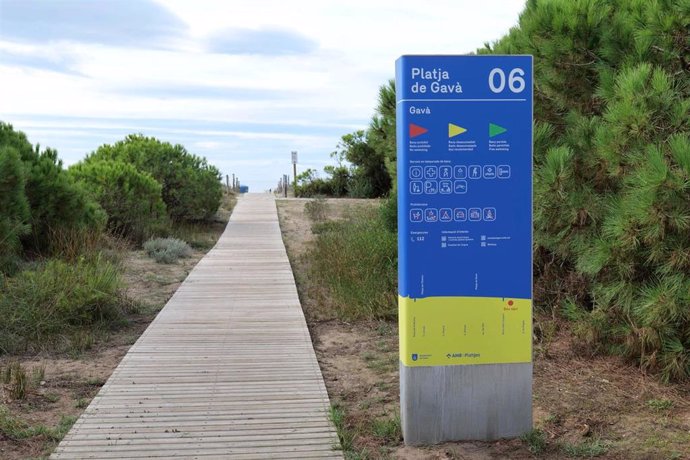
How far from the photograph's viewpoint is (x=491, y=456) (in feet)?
14.2

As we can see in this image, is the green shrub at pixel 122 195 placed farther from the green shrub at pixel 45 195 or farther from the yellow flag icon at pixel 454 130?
the yellow flag icon at pixel 454 130

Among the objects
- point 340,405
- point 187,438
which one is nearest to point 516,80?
point 340,405

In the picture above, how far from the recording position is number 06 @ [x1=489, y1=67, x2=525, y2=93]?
4238 millimetres

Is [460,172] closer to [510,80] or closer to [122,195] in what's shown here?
[510,80]

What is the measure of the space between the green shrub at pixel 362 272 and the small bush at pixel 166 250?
2.72 meters

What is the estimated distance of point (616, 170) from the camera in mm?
5734

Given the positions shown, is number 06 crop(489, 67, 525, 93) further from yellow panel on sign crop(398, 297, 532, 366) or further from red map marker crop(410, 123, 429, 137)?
yellow panel on sign crop(398, 297, 532, 366)

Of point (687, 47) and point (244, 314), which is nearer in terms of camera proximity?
point (687, 47)

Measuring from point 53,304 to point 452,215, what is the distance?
4997 millimetres

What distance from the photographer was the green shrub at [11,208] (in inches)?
397

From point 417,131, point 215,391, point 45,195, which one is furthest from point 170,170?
point 417,131

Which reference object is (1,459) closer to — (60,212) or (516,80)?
(516,80)

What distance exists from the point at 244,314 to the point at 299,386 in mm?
2793

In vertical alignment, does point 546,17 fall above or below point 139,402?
above
